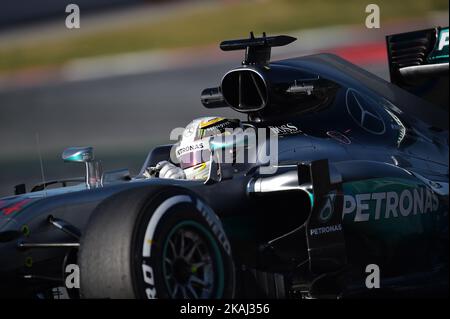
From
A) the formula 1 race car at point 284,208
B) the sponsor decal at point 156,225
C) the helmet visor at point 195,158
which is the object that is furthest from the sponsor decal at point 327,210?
the helmet visor at point 195,158

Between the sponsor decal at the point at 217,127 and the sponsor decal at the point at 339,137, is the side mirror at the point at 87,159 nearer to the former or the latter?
the sponsor decal at the point at 217,127

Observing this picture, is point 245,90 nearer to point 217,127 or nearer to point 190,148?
point 217,127

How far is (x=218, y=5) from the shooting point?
1517 centimetres

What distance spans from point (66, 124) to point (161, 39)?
3643mm

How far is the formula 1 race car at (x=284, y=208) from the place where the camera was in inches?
157

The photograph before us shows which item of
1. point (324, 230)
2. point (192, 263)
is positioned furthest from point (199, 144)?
point (192, 263)

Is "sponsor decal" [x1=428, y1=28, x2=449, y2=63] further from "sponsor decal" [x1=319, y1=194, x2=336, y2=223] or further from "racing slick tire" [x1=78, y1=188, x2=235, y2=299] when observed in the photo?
"racing slick tire" [x1=78, y1=188, x2=235, y2=299]

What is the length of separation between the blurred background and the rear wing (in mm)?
4074

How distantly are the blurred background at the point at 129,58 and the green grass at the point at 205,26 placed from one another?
0.02m

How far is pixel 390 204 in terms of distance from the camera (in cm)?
539

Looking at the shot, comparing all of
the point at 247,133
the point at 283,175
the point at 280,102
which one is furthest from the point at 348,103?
the point at 283,175

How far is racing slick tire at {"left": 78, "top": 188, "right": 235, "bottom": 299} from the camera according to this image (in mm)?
3797

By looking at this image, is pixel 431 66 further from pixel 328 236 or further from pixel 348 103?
pixel 328 236

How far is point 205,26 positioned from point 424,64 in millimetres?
8806
